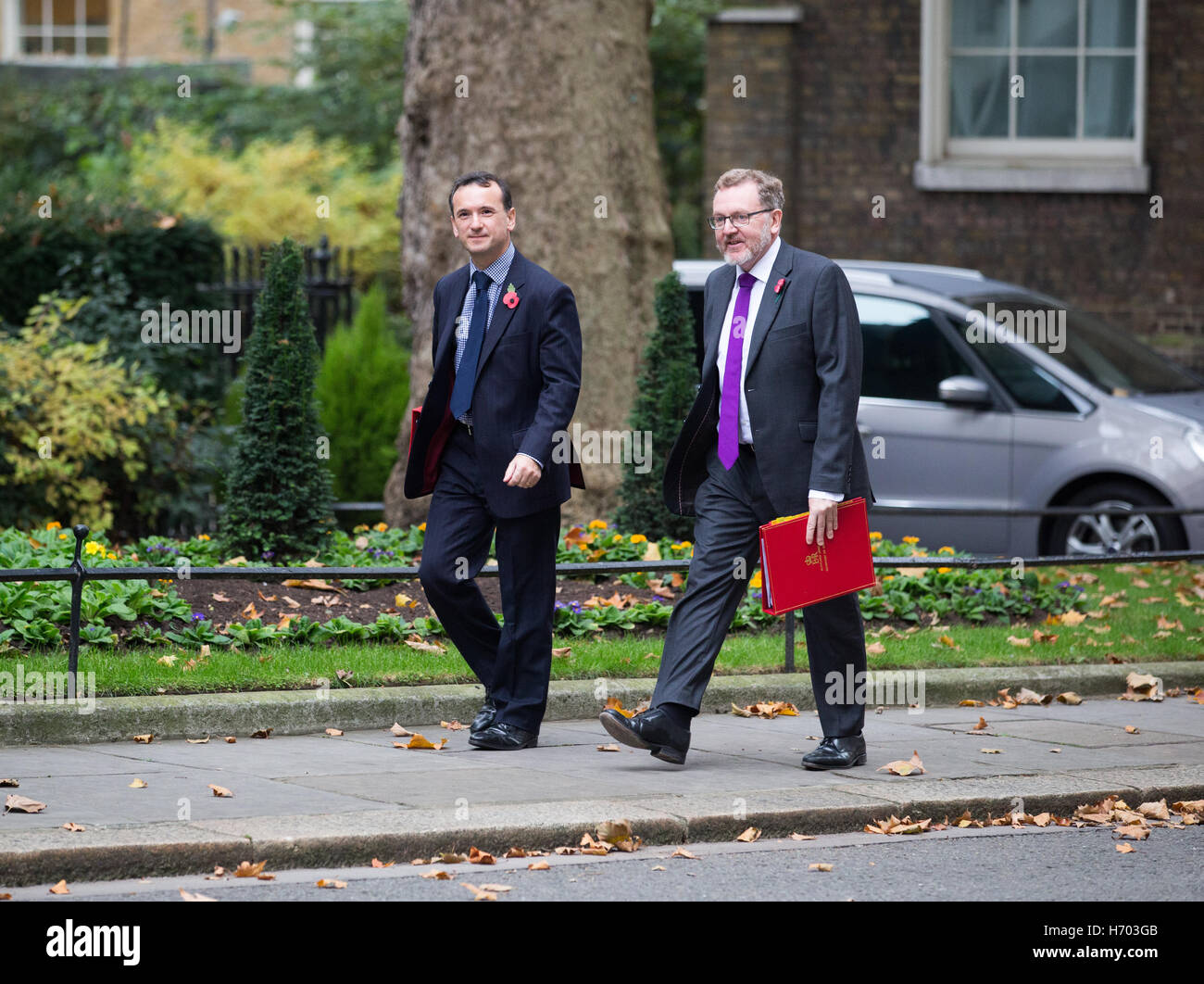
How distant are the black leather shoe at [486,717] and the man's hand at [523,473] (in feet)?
3.16

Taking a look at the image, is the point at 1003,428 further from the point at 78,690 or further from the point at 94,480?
the point at 78,690

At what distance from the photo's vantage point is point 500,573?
21.6 feet

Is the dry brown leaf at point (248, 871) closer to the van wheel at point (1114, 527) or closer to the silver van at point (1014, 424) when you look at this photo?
the silver van at point (1014, 424)

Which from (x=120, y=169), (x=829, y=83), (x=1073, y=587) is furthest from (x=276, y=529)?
(x=120, y=169)

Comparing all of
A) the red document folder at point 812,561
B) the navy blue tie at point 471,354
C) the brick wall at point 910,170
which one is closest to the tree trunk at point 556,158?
the navy blue tie at point 471,354

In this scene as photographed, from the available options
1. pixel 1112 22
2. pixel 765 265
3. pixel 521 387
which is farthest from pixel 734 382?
pixel 1112 22

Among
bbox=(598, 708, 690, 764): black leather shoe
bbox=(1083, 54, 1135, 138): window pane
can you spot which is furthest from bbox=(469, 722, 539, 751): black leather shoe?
bbox=(1083, 54, 1135, 138): window pane

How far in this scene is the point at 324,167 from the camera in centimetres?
2214

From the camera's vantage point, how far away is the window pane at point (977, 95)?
1694 cm

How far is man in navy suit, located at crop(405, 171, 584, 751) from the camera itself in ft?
20.8

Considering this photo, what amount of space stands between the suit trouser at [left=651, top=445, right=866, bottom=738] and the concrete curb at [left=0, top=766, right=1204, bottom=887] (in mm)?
440

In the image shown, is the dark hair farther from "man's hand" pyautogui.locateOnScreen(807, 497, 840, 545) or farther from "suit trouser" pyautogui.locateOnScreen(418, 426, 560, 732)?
"man's hand" pyautogui.locateOnScreen(807, 497, 840, 545)

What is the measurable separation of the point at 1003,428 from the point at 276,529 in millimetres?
4778

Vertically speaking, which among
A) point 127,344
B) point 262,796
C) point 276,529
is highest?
point 127,344
